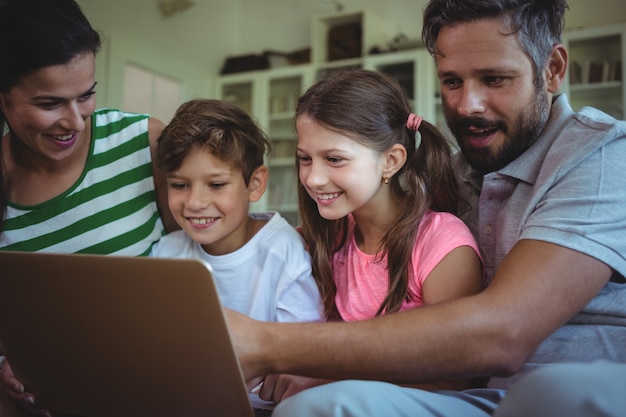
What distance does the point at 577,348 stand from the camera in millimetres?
1086

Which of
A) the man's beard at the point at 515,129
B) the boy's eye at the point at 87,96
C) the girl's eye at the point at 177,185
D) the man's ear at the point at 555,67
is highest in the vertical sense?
the man's ear at the point at 555,67

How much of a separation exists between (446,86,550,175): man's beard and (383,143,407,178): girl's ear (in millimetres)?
143

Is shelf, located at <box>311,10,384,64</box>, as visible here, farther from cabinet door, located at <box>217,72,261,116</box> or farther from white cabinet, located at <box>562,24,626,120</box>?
white cabinet, located at <box>562,24,626,120</box>

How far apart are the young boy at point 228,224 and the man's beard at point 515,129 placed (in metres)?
0.49

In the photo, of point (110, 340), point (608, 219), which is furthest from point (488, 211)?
point (110, 340)

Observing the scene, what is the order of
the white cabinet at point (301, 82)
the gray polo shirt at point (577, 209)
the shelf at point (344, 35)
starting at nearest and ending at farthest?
the gray polo shirt at point (577, 209) → the white cabinet at point (301, 82) → the shelf at point (344, 35)

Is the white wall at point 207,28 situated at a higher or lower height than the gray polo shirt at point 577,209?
higher

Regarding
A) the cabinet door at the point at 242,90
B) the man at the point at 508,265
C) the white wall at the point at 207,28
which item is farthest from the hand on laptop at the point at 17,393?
the cabinet door at the point at 242,90

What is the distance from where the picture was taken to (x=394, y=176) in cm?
145

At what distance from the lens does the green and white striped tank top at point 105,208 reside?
57.6 inches

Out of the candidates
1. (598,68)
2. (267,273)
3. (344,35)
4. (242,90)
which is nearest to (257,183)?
(267,273)

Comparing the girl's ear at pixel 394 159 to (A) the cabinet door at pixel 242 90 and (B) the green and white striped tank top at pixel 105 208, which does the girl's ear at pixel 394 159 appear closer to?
(B) the green and white striped tank top at pixel 105 208

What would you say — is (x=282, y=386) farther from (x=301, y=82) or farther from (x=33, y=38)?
(x=301, y=82)

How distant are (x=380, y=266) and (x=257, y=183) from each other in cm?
45
